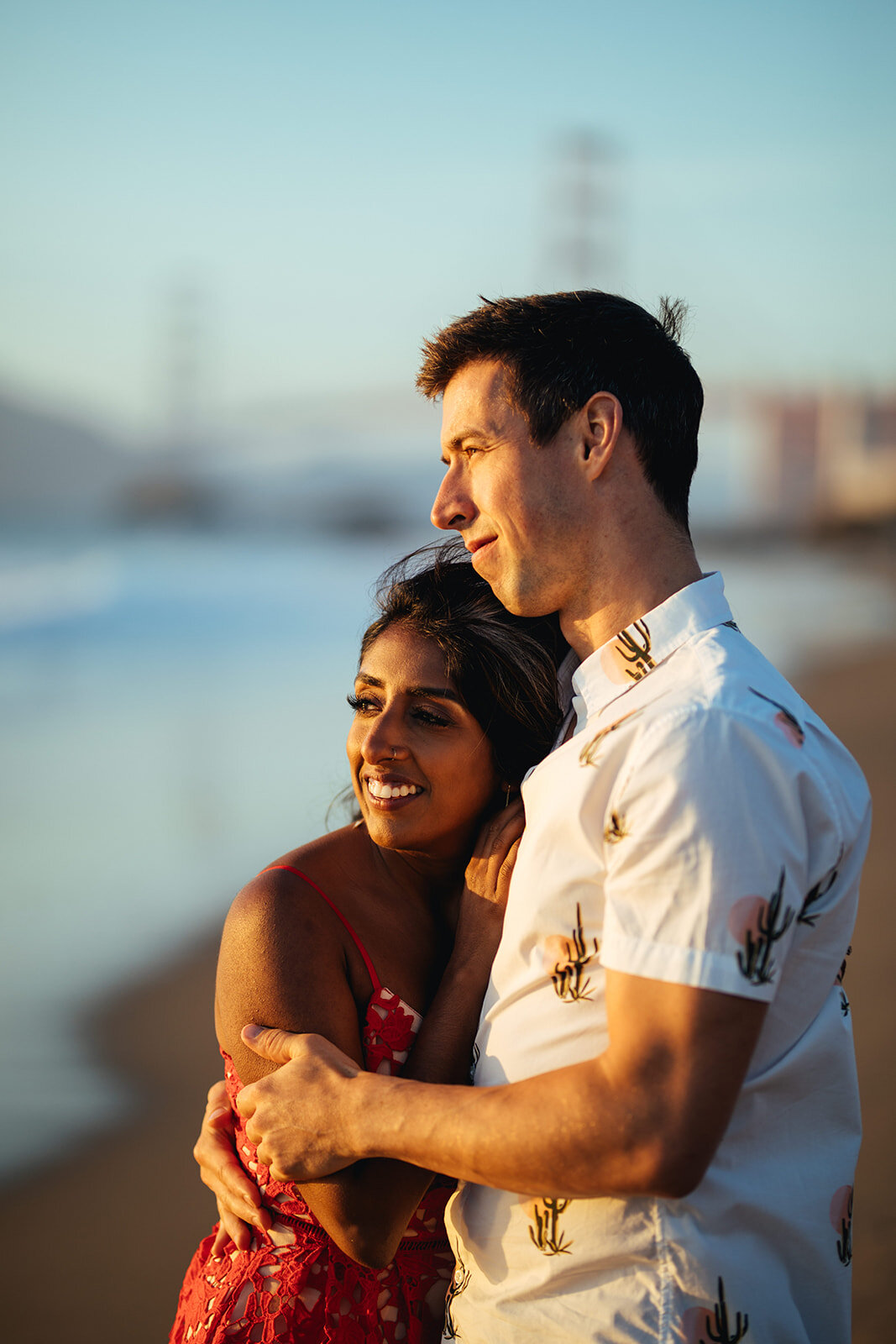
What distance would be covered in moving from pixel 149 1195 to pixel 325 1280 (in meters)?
2.02

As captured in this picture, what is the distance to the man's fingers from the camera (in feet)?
5.37

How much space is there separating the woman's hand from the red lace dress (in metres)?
0.17

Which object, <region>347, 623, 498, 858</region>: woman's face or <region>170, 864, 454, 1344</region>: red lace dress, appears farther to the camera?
<region>347, 623, 498, 858</region>: woman's face

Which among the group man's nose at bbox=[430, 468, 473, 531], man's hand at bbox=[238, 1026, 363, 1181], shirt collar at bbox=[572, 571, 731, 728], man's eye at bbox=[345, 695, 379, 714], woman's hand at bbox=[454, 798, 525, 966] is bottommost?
man's hand at bbox=[238, 1026, 363, 1181]

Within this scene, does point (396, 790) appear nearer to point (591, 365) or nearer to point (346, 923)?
point (346, 923)

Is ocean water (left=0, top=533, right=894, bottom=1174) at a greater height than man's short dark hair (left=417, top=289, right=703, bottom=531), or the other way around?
man's short dark hair (left=417, top=289, right=703, bottom=531)

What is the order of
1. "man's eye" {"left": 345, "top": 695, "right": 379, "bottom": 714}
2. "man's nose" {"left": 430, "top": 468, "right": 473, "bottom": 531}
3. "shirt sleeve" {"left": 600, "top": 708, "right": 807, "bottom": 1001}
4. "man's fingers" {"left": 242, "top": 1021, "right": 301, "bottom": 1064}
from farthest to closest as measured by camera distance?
"man's eye" {"left": 345, "top": 695, "right": 379, "bottom": 714}, "man's nose" {"left": 430, "top": 468, "right": 473, "bottom": 531}, "man's fingers" {"left": 242, "top": 1021, "right": 301, "bottom": 1064}, "shirt sleeve" {"left": 600, "top": 708, "right": 807, "bottom": 1001}

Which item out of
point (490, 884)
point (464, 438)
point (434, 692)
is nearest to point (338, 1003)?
point (490, 884)

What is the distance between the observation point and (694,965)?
4.01 ft

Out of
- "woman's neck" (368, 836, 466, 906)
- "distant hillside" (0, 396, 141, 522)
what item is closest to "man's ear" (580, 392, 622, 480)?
"woman's neck" (368, 836, 466, 906)

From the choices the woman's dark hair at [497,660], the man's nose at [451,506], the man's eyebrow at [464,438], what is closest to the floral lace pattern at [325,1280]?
Answer: the woman's dark hair at [497,660]

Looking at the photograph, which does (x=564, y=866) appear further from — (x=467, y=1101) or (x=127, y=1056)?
(x=127, y=1056)

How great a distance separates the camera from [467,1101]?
1.39 metres

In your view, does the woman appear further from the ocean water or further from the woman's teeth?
the ocean water
